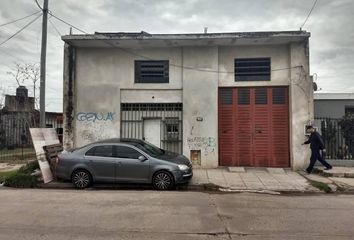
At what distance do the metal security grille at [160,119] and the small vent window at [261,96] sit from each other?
3275 mm

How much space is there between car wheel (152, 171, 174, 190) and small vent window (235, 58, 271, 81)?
21.2 ft

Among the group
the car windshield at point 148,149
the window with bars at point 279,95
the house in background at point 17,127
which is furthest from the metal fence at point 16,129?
the window with bars at point 279,95

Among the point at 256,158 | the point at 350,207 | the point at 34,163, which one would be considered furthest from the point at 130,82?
the point at 350,207

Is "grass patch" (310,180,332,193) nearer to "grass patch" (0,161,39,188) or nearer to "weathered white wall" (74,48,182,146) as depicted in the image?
"weathered white wall" (74,48,182,146)

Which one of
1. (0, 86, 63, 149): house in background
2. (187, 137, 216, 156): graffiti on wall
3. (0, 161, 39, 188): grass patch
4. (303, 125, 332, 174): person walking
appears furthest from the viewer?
(0, 86, 63, 149): house in background

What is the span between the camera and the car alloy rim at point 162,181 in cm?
1176

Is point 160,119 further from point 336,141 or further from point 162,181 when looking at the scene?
point 336,141

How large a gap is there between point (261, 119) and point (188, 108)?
3.11 metres

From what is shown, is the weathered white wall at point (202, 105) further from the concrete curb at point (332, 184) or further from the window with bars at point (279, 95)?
the concrete curb at point (332, 184)

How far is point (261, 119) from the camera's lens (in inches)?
637

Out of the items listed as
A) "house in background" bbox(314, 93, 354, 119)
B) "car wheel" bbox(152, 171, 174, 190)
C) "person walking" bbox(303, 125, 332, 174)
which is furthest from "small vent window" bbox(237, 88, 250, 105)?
"house in background" bbox(314, 93, 354, 119)

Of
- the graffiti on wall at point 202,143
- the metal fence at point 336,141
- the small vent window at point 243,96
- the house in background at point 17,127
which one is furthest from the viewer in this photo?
the house in background at point 17,127

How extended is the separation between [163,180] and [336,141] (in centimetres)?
824

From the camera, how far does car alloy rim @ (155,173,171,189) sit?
1176cm
